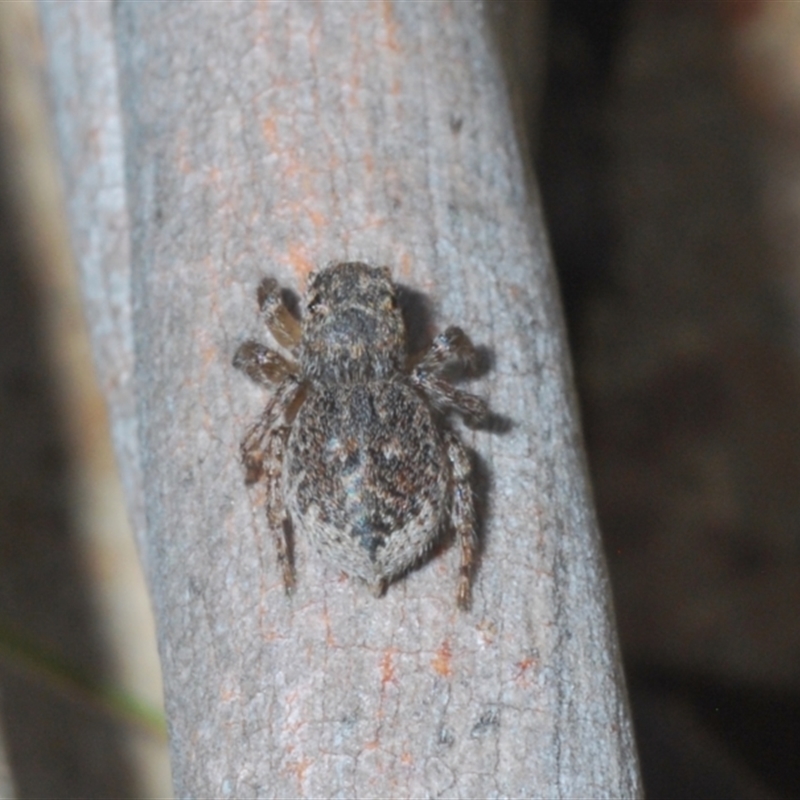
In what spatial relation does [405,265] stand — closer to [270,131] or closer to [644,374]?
[270,131]

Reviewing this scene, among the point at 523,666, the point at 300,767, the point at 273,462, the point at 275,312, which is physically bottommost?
the point at 300,767

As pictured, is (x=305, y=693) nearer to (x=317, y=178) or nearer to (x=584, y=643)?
(x=584, y=643)

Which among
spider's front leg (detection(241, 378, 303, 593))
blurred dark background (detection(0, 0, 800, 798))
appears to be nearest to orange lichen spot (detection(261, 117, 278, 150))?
spider's front leg (detection(241, 378, 303, 593))

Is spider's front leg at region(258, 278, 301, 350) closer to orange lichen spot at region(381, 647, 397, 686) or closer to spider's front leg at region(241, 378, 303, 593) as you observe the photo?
spider's front leg at region(241, 378, 303, 593)

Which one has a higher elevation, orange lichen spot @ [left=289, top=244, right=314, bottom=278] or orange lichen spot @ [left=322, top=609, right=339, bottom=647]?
orange lichen spot @ [left=289, top=244, right=314, bottom=278]

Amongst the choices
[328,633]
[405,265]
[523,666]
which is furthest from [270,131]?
[523,666]

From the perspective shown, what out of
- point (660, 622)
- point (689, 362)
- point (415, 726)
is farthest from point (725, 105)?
point (415, 726)
